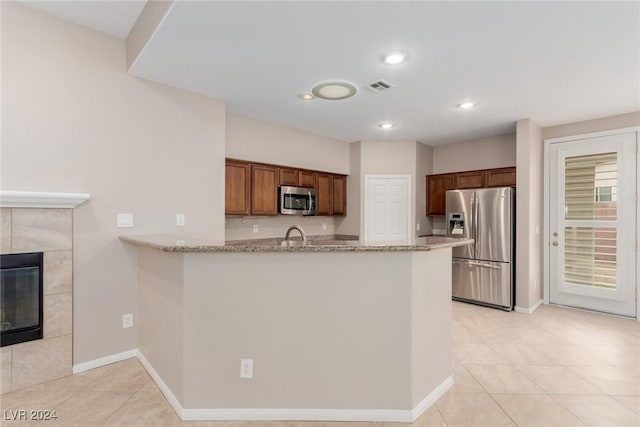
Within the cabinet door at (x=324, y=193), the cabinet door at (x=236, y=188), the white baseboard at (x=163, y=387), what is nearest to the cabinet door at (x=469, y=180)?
the cabinet door at (x=324, y=193)

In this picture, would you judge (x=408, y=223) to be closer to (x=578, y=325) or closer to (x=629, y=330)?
(x=578, y=325)

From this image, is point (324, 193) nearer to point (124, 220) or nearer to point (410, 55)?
point (410, 55)

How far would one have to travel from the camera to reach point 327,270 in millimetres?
2074

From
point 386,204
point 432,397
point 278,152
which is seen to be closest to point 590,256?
point 386,204

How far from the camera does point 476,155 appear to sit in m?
5.51

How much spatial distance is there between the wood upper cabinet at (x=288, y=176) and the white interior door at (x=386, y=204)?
1412 millimetres

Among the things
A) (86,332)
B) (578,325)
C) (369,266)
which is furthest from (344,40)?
(578,325)

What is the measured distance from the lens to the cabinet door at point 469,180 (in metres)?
5.27

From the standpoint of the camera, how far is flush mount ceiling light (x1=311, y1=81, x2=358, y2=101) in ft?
10.6

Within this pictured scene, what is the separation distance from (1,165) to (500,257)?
547 centimetres

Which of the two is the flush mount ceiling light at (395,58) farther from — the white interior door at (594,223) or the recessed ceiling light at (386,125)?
the white interior door at (594,223)

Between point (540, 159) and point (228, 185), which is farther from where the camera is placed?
point (540, 159)

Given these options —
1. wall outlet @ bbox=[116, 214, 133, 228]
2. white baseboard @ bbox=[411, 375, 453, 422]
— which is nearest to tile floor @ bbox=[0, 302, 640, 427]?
white baseboard @ bbox=[411, 375, 453, 422]

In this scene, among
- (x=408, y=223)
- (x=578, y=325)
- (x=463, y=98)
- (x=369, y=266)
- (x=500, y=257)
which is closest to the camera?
(x=369, y=266)
